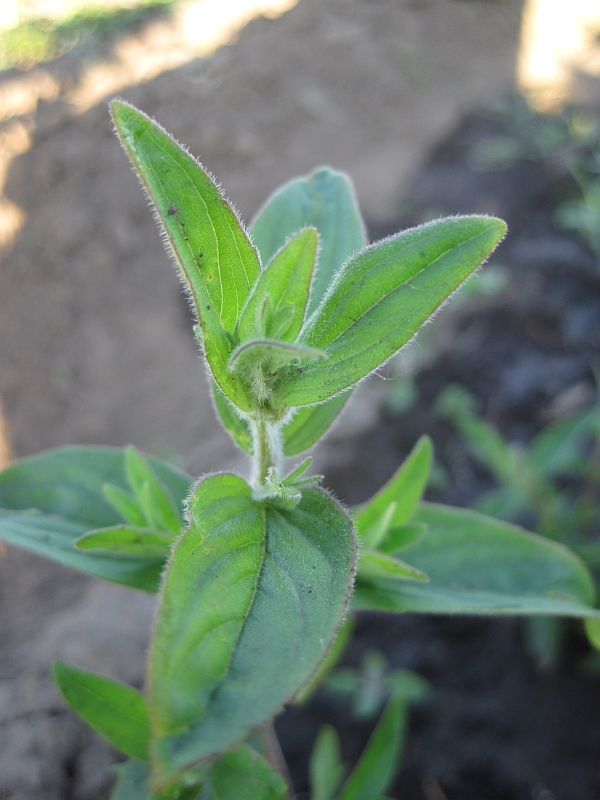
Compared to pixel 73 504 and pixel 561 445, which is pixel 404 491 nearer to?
pixel 73 504

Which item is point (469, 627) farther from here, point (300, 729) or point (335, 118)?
point (335, 118)

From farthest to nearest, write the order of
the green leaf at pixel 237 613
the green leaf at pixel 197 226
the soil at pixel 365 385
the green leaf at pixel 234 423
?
the soil at pixel 365 385
the green leaf at pixel 234 423
the green leaf at pixel 197 226
the green leaf at pixel 237 613

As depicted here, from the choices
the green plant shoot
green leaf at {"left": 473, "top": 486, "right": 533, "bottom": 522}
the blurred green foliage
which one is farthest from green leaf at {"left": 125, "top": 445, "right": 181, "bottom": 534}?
the blurred green foliage

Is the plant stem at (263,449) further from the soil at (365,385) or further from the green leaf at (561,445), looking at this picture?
the green leaf at (561,445)

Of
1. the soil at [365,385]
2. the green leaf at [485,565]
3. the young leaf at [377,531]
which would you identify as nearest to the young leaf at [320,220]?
the young leaf at [377,531]

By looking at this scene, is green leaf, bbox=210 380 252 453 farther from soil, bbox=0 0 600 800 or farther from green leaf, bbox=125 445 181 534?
soil, bbox=0 0 600 800

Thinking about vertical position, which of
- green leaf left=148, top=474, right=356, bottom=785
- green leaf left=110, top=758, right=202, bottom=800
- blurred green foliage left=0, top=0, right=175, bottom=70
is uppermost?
blurred green foliage left=0, top=0, right=175, bottom=70
